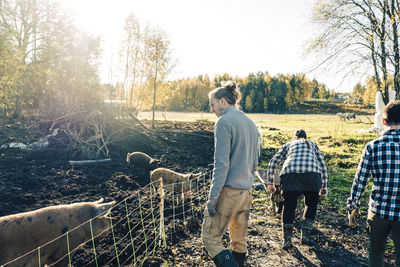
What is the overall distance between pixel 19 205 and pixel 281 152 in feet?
15.9

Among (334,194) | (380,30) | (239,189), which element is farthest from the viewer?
(380,30)

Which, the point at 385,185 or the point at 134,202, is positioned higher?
the point at 385,185

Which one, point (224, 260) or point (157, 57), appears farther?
point (157, 57)

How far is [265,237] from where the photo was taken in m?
4.18

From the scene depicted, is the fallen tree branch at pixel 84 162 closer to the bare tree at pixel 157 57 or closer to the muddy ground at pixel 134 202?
the muddy ground at pixel 134 202

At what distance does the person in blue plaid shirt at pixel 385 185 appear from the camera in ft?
7.69

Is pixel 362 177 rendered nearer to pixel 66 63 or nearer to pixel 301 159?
pixel 301 159

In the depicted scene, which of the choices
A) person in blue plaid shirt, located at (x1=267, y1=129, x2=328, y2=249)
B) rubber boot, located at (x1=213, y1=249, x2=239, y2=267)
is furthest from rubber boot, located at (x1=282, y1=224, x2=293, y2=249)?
rubber boot, located at (x1=213, y1=249, x2=239, y2=267)

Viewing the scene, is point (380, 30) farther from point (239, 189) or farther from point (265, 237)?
point (239, 189)

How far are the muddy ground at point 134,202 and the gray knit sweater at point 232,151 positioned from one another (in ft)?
5.06

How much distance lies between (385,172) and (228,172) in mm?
1408

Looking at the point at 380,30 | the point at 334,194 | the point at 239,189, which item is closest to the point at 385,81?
the point at 380,30

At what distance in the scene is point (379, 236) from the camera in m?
2.42

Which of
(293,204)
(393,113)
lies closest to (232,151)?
(393,113)
